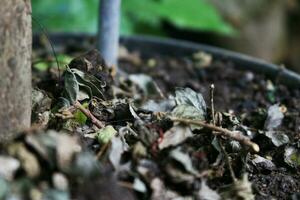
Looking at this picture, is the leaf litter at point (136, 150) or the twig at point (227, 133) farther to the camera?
the twig at point (227, 133)

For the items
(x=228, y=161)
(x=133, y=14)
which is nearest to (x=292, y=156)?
(x=228, y=161)

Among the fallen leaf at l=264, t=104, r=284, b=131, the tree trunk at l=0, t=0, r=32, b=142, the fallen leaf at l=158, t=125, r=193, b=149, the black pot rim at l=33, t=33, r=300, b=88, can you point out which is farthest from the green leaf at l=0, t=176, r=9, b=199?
the black pot rim at l=33, t=33, r=300, b=88

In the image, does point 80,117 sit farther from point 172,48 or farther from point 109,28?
point 172,48

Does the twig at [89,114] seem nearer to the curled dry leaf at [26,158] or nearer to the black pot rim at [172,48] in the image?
the curled dry leaf at [26,158]

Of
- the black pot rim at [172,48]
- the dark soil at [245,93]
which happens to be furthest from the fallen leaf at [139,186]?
the black pot rim at [172,48]

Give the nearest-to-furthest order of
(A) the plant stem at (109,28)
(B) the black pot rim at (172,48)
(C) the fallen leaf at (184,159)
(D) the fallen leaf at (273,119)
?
(C) the fallen leaf at (184,159) → (D) the fallen leaf at (273,119) → (A) the plant stem at (109,28) → (B) the black pot rim at (172,48)

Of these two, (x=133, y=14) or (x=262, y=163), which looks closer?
(x=262, y=163)
